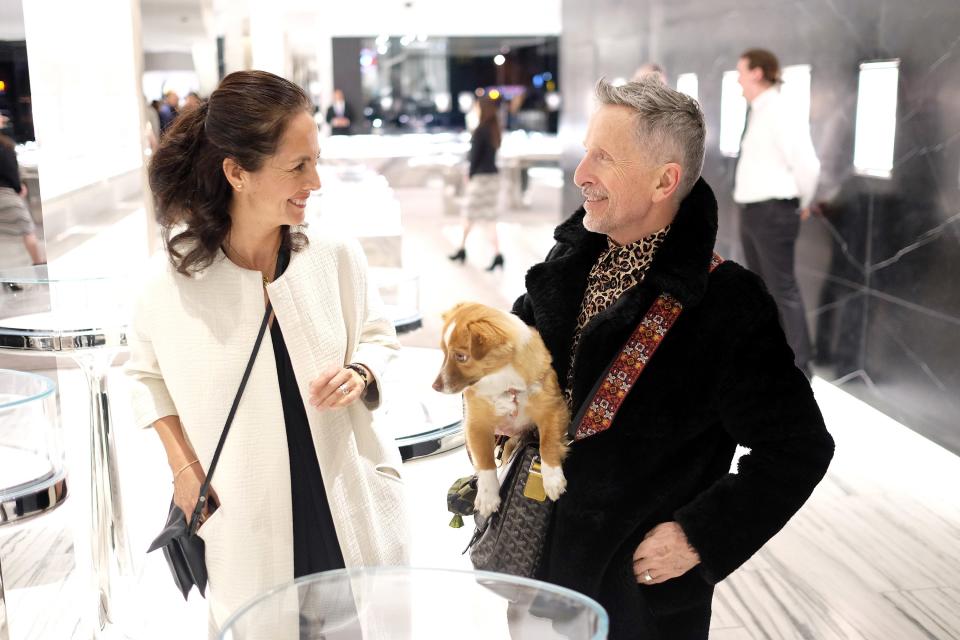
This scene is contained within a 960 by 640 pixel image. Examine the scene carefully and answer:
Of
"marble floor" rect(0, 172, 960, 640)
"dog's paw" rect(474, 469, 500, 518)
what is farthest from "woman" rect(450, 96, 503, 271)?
"dog's paw" rect(474, 469, 500, 518)

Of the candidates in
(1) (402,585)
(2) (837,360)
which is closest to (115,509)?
(1) (402,585)

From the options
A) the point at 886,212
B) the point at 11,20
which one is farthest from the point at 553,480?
the point at 11,20

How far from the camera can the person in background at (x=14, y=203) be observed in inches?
227

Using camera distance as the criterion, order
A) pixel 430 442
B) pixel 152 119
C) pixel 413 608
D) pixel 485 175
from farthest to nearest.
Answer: pixel 485 175
pixel 152 119
pixel 430 442
pixel 413 608

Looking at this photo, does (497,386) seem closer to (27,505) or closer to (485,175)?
(27,505)

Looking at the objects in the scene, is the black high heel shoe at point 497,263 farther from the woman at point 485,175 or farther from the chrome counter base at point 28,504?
the chrome counter base at point 28,504

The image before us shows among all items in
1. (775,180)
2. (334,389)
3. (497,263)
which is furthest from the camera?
(497,263)

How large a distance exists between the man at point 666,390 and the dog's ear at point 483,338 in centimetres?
21

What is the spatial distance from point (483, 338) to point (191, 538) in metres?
0.91

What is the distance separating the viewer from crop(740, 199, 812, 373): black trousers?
6.45 metres

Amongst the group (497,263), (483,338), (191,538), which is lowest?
(497,263)

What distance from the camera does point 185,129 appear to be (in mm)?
1875

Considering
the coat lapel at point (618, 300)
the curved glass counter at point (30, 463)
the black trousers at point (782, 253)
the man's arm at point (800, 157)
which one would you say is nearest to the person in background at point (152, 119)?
the curved glass counter at point (30, 463)

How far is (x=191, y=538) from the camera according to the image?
6.17ft
